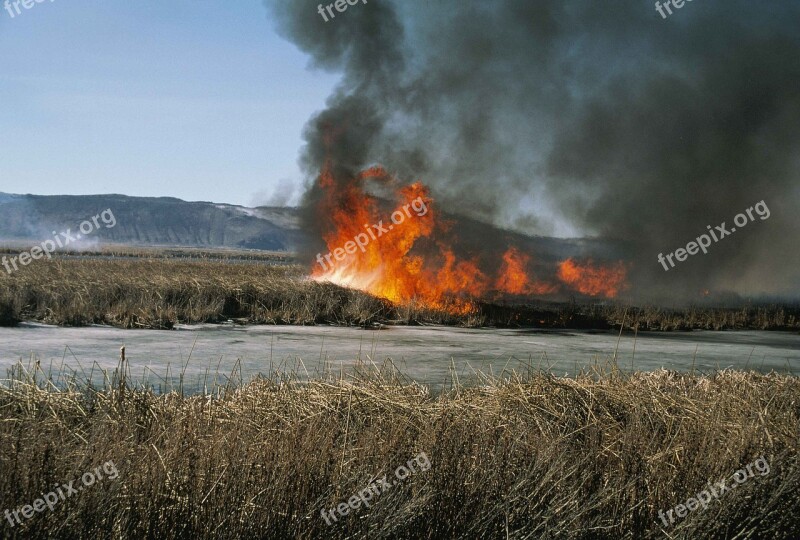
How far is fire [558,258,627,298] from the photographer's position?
115 feet

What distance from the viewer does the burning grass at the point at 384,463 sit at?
189 inches

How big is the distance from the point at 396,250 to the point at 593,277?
48.5 ft

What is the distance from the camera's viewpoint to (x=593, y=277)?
1415 inches

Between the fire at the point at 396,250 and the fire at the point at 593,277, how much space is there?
24.8ft

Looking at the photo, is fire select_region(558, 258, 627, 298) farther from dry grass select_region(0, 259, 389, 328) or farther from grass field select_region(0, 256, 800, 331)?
dry grass select_region(0, 259, 389, 328)

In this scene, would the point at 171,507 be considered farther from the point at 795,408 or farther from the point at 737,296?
the point at 737,296

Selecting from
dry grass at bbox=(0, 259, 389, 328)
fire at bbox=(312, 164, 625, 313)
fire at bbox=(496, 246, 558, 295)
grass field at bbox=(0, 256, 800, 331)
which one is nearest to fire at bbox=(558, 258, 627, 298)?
fire at bbox=(496, 246, 558, 295)

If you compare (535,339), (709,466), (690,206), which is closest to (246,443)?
(709,466)

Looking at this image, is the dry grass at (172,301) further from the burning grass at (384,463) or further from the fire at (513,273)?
the burning grass at (384,463)

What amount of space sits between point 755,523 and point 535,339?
453 inches

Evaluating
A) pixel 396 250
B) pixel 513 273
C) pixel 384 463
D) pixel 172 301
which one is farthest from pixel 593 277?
pixel 384 463

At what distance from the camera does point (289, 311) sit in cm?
1909

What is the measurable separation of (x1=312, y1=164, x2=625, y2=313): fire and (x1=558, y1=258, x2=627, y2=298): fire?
755cm

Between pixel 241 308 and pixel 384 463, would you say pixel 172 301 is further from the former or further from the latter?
pixel 384 463
